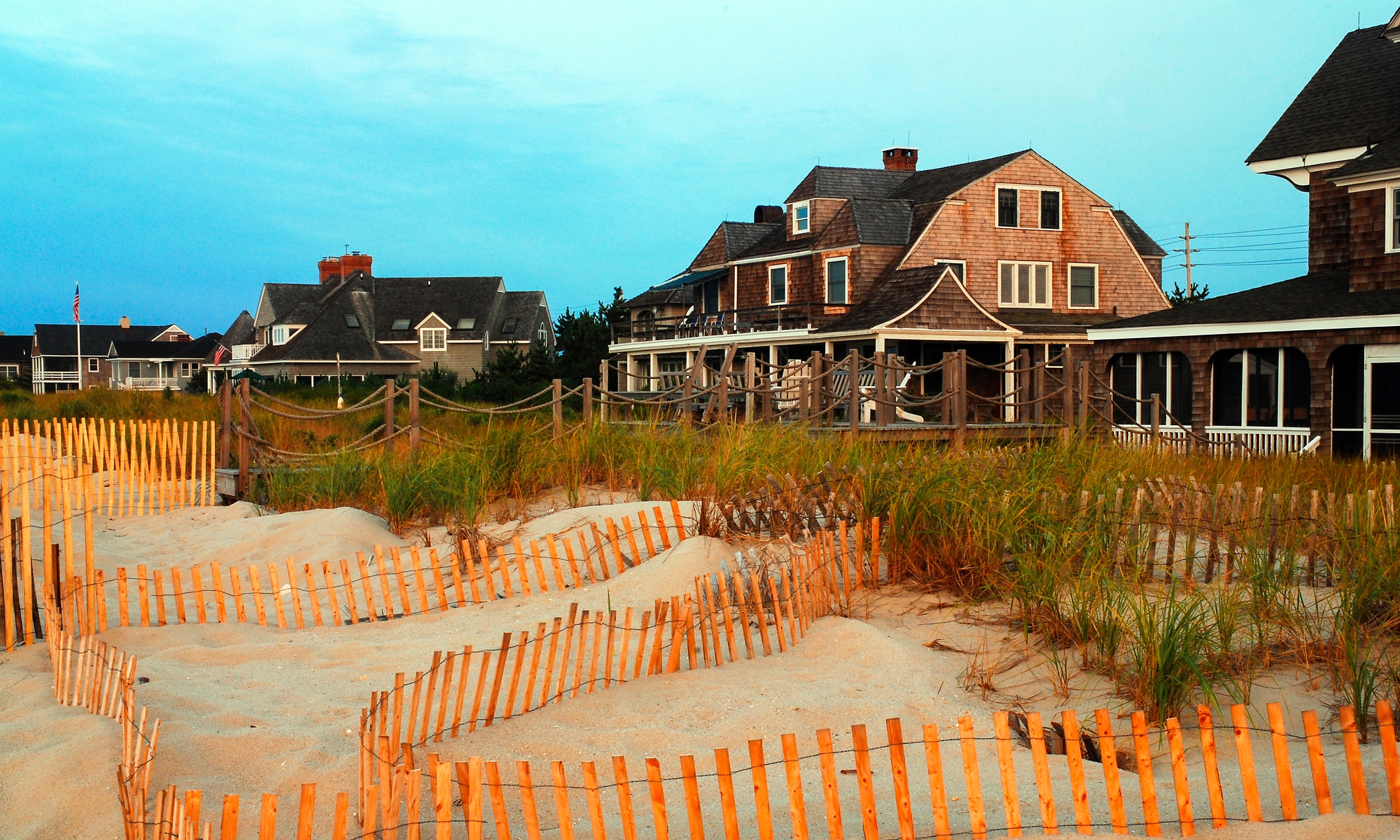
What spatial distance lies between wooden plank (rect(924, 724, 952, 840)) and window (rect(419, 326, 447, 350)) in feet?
197

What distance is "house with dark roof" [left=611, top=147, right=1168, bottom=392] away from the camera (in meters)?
33.3

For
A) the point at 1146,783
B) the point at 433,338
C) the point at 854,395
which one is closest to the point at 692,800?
the point at 1146,783

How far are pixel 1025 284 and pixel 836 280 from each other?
19.5 ft

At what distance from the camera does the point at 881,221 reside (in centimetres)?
3606

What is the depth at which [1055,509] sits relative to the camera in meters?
7.71

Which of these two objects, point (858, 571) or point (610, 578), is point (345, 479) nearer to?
point (610, 578)

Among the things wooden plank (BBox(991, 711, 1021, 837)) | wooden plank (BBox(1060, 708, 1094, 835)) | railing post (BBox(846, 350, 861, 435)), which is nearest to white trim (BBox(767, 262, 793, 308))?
railing post (BBox(846, 350, 861, 435))

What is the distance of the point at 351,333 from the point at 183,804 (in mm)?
60160

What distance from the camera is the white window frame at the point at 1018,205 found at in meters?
35.5

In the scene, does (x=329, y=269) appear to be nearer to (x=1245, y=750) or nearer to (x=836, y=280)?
(x=836, y=280)

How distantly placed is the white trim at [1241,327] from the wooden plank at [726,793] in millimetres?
17386

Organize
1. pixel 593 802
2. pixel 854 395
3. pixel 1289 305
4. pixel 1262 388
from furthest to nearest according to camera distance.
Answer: pixel 1262 388
pixel 1289 305
pixel 854 395
pixel 593 802

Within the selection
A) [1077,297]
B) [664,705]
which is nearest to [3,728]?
[664,705]

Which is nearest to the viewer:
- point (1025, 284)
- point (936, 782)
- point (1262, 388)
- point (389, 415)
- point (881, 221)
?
point (936, 782)
